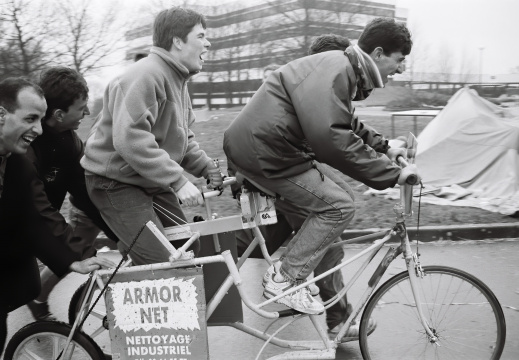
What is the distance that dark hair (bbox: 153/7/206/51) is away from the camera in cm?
290

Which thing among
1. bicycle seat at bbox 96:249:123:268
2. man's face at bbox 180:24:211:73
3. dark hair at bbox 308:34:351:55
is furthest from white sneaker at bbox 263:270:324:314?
bicycle seat at bbox 96:249:123:268

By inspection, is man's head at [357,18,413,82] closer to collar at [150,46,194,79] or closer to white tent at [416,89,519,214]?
collar at [150,46,194,79]

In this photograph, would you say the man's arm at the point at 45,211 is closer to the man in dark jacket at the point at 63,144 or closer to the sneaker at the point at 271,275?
the man in dark jacket at the point at 63,144

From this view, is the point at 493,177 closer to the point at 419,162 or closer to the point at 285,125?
the point at 419,162

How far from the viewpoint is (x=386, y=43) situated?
301 cm

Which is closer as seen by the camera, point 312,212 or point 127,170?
point 127,170

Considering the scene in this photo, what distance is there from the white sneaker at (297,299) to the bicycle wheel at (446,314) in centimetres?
29

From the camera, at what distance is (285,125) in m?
2.94

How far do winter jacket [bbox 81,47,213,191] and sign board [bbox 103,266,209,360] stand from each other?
17.9 inches

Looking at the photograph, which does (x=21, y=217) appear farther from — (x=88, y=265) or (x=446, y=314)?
(x=446, y=314)

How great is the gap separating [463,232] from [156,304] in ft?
14.4

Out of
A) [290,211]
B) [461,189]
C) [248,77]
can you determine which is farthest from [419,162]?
[290,211]

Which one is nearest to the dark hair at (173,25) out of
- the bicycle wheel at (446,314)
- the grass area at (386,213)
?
the bicycle wheel at (446,314)

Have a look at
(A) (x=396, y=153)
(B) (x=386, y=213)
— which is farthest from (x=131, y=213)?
(B) (x=386, y=213)
